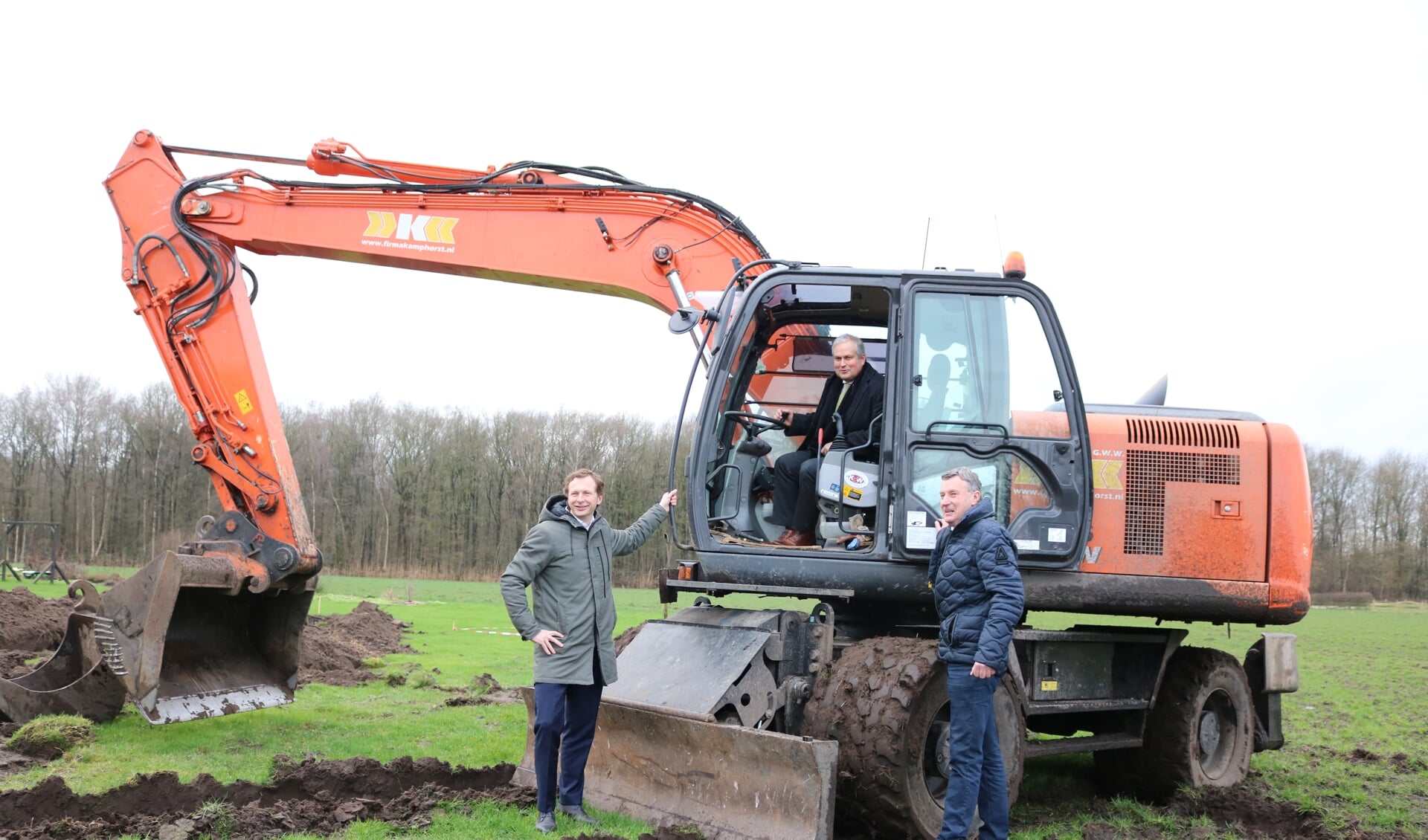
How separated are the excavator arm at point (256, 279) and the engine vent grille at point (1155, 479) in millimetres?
2800

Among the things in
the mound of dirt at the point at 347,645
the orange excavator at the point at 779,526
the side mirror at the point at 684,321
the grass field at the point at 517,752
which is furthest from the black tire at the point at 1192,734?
the mound of dirt at the point at 347,645

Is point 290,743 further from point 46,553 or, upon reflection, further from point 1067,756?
point 46,553

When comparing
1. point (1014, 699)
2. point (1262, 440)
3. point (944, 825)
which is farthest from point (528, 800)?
point (1262, 440)

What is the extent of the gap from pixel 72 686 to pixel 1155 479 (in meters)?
7.00

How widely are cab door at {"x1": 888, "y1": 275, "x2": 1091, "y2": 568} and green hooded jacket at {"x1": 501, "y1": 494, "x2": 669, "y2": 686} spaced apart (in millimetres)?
1513

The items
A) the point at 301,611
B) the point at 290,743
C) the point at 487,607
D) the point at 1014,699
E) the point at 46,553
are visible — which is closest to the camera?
the point at 1014,699

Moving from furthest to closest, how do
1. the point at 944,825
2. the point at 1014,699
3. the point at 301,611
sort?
the point at 301,611, the point at 1014,699, the point at 944,825

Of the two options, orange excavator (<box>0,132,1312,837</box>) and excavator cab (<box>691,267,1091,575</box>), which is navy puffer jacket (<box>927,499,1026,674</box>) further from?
excavator cab (<box>691,267,1091,575</box>)

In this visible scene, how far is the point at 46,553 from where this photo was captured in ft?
131

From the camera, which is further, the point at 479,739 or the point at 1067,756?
the point at 1067,756

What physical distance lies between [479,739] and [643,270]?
3440 mm

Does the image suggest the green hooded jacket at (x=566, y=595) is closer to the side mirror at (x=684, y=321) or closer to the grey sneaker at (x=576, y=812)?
the grey sneaker at (x=576, y=812)

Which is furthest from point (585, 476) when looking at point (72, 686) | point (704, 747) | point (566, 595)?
point (72, 686)

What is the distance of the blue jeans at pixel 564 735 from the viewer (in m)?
5.41
